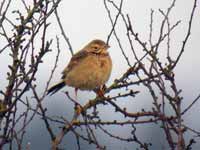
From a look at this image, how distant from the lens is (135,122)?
4871 mm

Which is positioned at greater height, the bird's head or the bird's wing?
the bird's head

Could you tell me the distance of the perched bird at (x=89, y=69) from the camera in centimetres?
853

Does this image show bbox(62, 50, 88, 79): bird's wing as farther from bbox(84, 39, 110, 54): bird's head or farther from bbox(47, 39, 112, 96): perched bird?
bbox(84, 39, 110, 54): bird's head

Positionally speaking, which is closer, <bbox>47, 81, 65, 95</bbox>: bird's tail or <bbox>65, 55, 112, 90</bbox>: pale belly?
<bbox>65, 55, 112, 90</bbox>: pale belly

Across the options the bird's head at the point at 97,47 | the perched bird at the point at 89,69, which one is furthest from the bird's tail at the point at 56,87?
the bird's head at the point at 97,47

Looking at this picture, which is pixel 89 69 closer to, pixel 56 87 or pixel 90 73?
pixel 90 73

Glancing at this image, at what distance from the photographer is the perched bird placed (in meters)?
8.53

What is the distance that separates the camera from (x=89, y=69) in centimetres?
867

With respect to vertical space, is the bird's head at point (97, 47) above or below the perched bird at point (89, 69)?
above

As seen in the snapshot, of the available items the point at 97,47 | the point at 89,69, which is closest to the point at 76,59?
the point at 97,47

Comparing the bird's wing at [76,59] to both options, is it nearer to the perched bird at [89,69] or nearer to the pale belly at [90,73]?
the perched bird at [89,69]

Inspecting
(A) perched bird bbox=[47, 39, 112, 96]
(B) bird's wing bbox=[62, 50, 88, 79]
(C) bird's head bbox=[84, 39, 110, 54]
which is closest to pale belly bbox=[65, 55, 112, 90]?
(A) perched bird bbox=[47, 39, 112, 96]

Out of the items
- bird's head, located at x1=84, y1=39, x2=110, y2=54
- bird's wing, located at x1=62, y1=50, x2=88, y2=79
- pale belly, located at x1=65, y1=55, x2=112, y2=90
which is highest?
bird's head, located at x1=84, y1=39, x2=110, y2=54

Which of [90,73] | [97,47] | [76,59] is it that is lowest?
[90,73]
